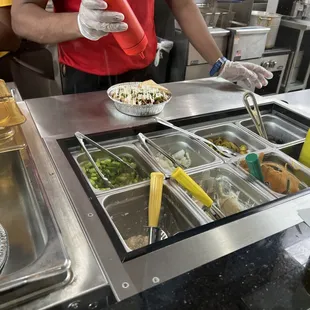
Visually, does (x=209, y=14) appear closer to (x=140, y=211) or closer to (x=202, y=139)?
(x=202, y=139)

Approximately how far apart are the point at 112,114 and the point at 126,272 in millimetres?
759

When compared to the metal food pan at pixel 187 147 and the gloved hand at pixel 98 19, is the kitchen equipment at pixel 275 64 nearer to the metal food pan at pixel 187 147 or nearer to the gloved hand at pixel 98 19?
the metal food pan at pixel 187 147

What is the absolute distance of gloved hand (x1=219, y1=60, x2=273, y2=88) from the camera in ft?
5.24

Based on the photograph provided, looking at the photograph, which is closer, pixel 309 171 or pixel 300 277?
pixel 300 277

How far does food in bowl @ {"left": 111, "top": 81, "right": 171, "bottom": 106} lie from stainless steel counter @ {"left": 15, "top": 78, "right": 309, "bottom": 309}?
84 millimetres

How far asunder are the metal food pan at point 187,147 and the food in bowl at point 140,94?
15cm

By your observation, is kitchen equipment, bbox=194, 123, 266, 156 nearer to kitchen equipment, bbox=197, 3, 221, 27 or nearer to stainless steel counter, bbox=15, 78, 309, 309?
stainless steel counter, bbox=15, 78, 309, 309

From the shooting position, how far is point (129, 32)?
986 millimetres

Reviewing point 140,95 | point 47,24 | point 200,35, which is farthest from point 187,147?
point 200,35

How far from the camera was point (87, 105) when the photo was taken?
4.35ft

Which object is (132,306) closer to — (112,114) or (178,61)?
(112,114)

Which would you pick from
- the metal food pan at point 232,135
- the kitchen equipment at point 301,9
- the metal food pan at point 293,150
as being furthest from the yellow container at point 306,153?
the kitchen equipment at point 301,9

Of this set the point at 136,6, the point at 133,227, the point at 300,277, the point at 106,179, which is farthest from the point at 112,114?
the point at 300,277

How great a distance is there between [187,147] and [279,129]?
0.46 m
